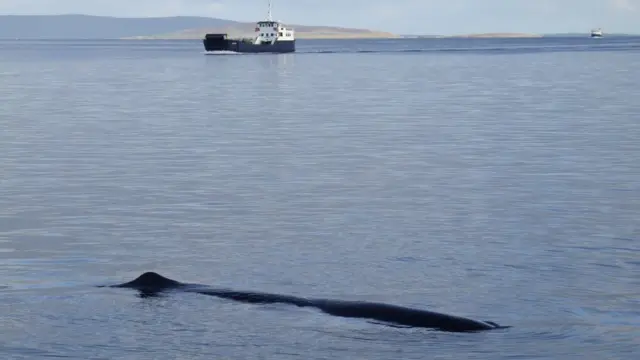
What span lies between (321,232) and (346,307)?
23.2 feet

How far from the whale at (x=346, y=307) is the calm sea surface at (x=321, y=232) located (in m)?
0.29

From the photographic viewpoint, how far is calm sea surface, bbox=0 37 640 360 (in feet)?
54.2

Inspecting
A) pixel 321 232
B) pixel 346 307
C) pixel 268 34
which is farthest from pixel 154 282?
pixel 268 34

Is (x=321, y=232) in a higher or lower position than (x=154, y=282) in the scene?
lower

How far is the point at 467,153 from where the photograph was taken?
1523 inches

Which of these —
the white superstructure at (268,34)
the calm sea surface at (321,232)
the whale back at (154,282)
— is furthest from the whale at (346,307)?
the white superstructure at (268,34)

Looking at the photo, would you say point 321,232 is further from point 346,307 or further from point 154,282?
point 346,307

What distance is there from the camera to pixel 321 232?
80.7 feet

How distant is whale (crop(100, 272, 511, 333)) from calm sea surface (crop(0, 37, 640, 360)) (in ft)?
0.96

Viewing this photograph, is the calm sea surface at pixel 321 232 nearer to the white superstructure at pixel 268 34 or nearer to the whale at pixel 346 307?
the whale at pixel 346 307

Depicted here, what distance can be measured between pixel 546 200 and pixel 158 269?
34.2 feet

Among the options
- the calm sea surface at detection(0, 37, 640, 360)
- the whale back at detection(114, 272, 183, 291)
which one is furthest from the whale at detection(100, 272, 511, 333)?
the calm sea surface at detection(0, 37, 640, 360)

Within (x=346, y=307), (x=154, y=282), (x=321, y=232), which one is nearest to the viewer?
(x=346, y=307)

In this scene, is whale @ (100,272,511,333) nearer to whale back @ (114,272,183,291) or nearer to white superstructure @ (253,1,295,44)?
whale back @ (114,272,183,291)
